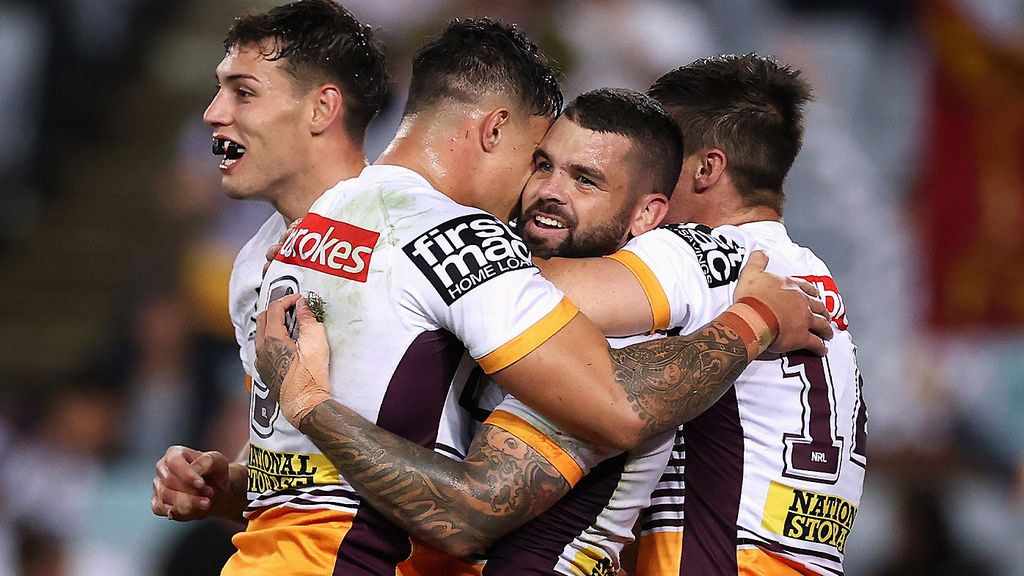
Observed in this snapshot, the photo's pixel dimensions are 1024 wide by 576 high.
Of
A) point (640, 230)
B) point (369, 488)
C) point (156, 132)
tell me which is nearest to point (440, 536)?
point (369, 488)

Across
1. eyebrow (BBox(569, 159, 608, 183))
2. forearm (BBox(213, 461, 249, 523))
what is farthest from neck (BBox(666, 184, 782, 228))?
forearm (BBox(213, 461, 249, 523))

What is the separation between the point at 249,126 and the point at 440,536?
1.56 m

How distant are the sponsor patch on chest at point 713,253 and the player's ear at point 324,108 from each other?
1212 millimetres

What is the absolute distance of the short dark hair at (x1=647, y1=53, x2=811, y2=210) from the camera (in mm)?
4008

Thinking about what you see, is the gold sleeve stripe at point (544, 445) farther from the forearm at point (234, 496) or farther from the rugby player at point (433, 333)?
the forearm at point (234, 496)

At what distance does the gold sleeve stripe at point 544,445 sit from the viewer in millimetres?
3285

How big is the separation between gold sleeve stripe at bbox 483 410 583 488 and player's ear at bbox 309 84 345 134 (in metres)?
1.36

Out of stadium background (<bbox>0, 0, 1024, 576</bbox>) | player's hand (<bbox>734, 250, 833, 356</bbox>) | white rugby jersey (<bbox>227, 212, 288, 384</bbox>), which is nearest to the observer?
player's hand (<bbox>734, 250, 833, 356</bbox>)

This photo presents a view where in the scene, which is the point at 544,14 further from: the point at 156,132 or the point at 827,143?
the point at 156,132

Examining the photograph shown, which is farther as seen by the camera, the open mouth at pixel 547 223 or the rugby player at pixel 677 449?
the open mouth at pixel 547 223

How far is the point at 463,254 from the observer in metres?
3.26

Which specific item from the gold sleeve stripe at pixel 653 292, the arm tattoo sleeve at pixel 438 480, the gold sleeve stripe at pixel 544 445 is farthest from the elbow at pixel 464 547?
the gold sleeve stripe at pixel 653 292

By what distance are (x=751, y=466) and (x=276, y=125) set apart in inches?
68.8

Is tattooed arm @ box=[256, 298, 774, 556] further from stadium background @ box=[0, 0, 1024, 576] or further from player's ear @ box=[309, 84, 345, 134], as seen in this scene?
stadium background @ box=[0, 0, 1024, 576]
